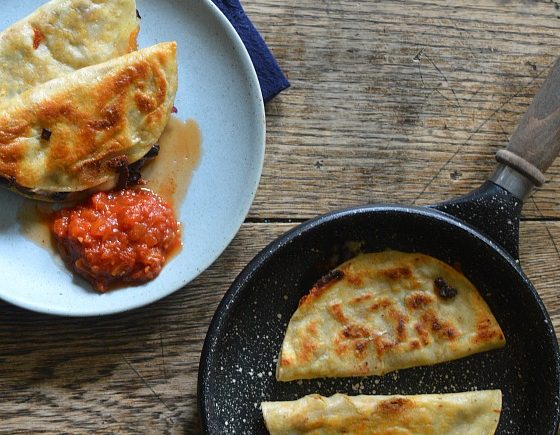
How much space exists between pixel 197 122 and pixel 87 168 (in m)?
0.38

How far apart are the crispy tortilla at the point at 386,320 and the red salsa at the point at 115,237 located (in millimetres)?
484

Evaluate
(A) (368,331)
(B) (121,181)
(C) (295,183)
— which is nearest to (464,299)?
(A) (368,331)

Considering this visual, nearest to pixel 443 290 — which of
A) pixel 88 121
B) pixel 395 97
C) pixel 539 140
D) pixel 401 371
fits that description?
pixel 401 371

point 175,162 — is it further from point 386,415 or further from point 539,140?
point 539,140

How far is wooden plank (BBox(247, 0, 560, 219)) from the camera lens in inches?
96.3

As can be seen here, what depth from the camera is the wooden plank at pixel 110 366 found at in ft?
7.43

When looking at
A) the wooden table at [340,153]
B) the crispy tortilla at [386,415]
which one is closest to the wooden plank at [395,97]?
the wooden table at [340,153]

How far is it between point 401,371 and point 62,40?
1.47 m

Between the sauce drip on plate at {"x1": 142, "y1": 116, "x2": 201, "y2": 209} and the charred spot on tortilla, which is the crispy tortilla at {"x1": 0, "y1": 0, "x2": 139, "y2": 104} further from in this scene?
the charred spot on tortilla

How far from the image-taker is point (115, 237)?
2.19 meters

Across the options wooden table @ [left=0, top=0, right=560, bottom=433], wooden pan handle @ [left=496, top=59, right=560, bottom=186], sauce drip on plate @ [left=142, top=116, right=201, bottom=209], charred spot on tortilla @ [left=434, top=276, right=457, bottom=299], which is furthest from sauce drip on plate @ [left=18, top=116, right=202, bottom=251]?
wooden pan handle @ [left=496, top=59, right=560, bottom=186]

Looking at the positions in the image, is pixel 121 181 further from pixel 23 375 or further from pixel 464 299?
pixel 464 299

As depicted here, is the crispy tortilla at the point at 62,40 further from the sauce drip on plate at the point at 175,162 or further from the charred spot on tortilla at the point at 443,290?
the charred spot on tortilla at the point at 443,290

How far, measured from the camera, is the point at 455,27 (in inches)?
100
